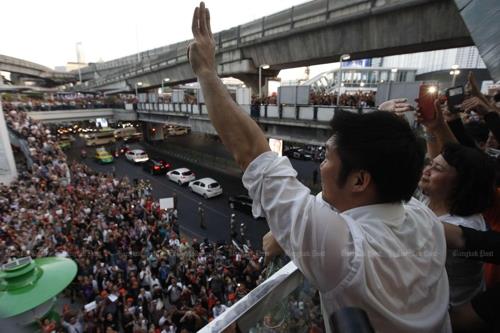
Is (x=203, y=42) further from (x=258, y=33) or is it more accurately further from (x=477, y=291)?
(x=258, y=33)

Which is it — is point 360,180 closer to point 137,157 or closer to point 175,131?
point 137,157

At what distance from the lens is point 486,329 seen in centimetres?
144

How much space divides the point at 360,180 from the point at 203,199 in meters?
16.6

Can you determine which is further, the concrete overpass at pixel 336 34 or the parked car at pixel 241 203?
the parked car at pixel 241 203

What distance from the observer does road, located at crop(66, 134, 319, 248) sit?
13.1 m

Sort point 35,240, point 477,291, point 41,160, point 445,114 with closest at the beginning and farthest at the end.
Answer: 1. point 477,291
2. point 445,114
3. point 35,240
4. point 41,160

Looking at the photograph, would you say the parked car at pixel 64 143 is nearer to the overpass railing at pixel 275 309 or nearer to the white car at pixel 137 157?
the white car at pixel 137 157

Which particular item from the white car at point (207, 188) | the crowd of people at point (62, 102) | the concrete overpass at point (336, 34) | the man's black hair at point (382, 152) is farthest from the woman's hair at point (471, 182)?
the crowd of people at point (62, 102)

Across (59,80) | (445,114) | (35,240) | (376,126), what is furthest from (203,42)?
(59,80)

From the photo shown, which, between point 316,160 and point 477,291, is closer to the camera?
point 477,291

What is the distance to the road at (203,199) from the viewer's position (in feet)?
43.1

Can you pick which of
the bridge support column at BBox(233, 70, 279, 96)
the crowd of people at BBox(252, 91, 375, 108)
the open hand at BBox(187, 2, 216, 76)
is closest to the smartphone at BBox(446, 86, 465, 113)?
the open hand at BBox(187, 2, 216, 76)

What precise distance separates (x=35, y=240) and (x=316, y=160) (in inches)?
893

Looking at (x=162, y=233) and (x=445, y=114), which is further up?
(x=445, y=114)
